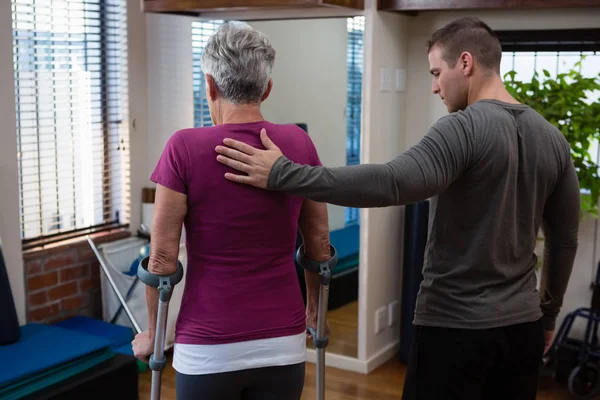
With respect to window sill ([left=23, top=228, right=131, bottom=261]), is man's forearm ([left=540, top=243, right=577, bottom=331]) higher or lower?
higher

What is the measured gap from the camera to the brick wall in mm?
3732

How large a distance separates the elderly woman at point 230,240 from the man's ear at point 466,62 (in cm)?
41

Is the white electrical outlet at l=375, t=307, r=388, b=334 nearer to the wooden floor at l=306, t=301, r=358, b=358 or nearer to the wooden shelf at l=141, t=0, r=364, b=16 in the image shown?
the wooden floor at l=306, t=301, r=358, b=358

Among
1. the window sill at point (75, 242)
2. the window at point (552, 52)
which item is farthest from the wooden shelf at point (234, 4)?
the window sill at point (75, 242)

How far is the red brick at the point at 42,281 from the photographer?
3718mm

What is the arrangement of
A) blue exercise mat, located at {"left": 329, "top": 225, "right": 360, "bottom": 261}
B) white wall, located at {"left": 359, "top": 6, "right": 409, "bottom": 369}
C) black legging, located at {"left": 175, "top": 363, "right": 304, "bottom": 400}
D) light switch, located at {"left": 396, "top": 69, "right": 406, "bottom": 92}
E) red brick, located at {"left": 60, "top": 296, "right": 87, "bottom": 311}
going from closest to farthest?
1. black legging, located at {"left": 175, "top": 363, "right": 304, "bottom": 400}
2. white wall, located at {"left": 359, "top": 6, "right": 409, "bottom": 369}
3. red brick, located at {"left": 60, "top": 296, "right": 87, "bottom": 311}
4. light switch, located at {"left": 396, "top": 69, "right": 406, "bottom": 92}
5. blue exercise mat, located at {"left": 329, "top": 225, "right": 360, "bottom": 261}

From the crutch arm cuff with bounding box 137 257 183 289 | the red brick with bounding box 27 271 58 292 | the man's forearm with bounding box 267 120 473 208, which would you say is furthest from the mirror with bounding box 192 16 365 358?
the man's forearm with bounding box 267 120 473 208

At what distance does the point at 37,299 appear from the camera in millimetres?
3754

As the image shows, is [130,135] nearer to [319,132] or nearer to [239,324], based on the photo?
[319,132]

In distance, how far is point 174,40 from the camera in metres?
4.12

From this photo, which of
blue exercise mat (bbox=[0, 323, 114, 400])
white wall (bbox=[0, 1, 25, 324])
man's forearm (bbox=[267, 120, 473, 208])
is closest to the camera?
man's forearm (bbox=[267, 120, 473, 208])

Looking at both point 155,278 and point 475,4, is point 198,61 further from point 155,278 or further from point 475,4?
point 155,278

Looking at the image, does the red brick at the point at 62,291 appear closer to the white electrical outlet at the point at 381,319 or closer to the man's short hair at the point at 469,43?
the white electrical outlet at the point at 381,319

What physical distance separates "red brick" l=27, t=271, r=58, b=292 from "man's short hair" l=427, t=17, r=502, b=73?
2561 millimetres
